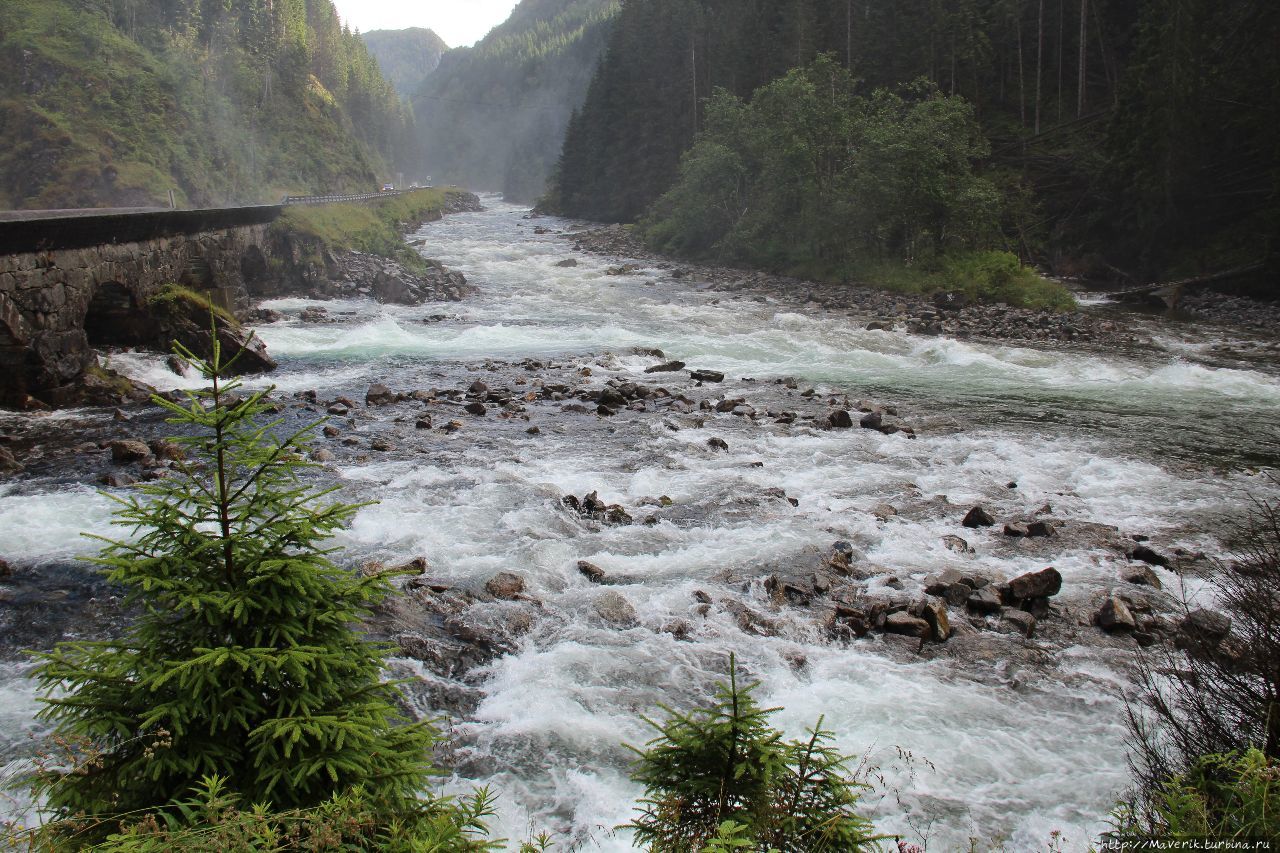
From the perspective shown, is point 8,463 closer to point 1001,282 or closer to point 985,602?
point 985,602

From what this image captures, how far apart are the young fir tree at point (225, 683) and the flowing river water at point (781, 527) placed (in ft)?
6.70

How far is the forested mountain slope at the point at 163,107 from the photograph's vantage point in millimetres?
59281

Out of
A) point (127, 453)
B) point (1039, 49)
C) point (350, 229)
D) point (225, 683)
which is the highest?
point (1039, 49)

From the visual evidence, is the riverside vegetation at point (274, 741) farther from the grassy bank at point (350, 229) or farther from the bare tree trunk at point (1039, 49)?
the bare tree trunk at point (1039, 49)

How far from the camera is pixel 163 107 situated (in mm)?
71875

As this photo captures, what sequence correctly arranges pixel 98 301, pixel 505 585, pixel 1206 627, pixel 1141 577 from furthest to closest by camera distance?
pixel 98 301 < pixel 1141 577 < pixel 505 585 < pixel 1206 627

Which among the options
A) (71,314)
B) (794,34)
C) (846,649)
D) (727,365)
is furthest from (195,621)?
(794,34)

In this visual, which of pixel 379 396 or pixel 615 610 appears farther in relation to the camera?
pixel 379 396

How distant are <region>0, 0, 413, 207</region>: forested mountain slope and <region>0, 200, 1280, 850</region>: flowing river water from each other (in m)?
42.9

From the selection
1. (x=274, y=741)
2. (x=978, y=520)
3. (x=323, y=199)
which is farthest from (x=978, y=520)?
(x=323, y=199)

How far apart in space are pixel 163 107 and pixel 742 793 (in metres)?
84.8

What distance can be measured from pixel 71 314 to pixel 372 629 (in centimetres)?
1678

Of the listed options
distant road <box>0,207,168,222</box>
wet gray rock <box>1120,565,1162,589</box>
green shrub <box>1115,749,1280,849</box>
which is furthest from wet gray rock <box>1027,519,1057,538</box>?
distant road <box>0,207,168,222</box>

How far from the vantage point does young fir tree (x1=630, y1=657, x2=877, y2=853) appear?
4.23m
